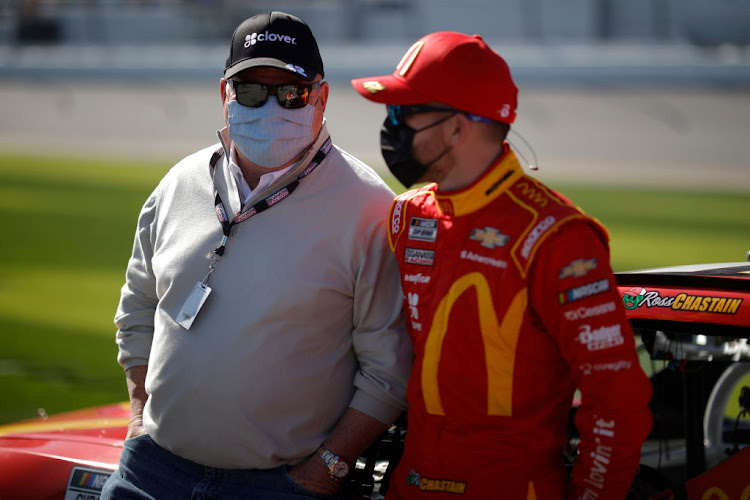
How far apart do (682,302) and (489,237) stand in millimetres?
594

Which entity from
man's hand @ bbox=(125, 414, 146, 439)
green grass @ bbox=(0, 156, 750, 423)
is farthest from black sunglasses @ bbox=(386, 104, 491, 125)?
green grass @ bbox=(0, 156, 750, 423)

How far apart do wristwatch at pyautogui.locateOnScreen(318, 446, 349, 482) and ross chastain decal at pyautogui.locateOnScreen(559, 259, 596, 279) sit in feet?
2.61

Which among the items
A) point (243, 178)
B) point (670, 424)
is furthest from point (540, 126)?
point (243, 178)

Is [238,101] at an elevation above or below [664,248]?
above

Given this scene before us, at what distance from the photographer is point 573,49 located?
2566 centimetres

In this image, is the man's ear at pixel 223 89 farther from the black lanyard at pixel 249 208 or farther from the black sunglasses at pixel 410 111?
the black sunglasses at pixel 410 111

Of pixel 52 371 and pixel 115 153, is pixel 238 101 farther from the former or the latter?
pixel 115 153

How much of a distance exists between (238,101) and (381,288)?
68 centimetres

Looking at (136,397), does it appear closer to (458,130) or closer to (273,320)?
(273,320)

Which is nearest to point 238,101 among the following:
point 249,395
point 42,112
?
point 249,395

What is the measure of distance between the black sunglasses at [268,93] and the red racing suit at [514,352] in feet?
1.87

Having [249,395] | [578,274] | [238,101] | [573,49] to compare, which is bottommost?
[249,395]

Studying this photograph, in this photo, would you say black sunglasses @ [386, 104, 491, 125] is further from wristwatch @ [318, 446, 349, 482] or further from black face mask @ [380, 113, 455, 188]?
wristwatch @ [318, 446, 349, 482]

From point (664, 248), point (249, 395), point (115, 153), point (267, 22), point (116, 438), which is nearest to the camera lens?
point (249, 395)
